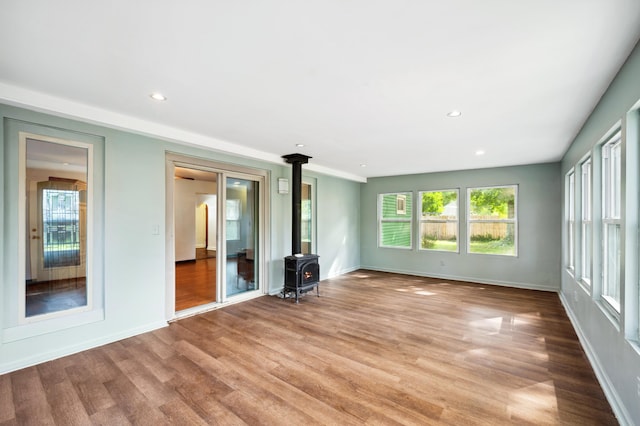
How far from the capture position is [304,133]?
3.80 meters

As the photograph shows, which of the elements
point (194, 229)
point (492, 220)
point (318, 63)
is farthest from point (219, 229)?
point (492, 220)

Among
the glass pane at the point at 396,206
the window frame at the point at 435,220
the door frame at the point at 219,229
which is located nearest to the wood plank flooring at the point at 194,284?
the door frame at the point at 219,229

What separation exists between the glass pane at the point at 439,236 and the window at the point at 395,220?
360 mm

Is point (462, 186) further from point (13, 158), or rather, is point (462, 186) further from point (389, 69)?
point (13, 158)

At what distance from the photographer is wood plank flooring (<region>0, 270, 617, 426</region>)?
2055mm

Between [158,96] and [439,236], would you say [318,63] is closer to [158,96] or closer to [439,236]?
[158,96]

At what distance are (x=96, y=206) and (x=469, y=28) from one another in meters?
3.77

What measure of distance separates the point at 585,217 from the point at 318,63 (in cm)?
381

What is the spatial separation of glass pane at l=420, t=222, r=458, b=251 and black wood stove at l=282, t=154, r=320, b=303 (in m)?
3.11

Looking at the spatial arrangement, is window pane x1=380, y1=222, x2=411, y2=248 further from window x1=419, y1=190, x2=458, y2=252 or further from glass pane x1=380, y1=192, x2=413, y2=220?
window x1=419, y1=190, x2=458, y2=252

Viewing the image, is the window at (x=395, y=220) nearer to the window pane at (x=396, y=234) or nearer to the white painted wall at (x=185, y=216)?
the window pane at (x=396, y=234)

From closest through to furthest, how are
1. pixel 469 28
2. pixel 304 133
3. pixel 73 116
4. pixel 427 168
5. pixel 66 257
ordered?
pixel 469 28
pixel 73 116
pixel 66 257
pixel 304 133
pixel 427 168

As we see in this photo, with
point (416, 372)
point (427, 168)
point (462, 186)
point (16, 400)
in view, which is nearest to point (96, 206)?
point (16, 400)

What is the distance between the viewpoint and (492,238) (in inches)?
242
